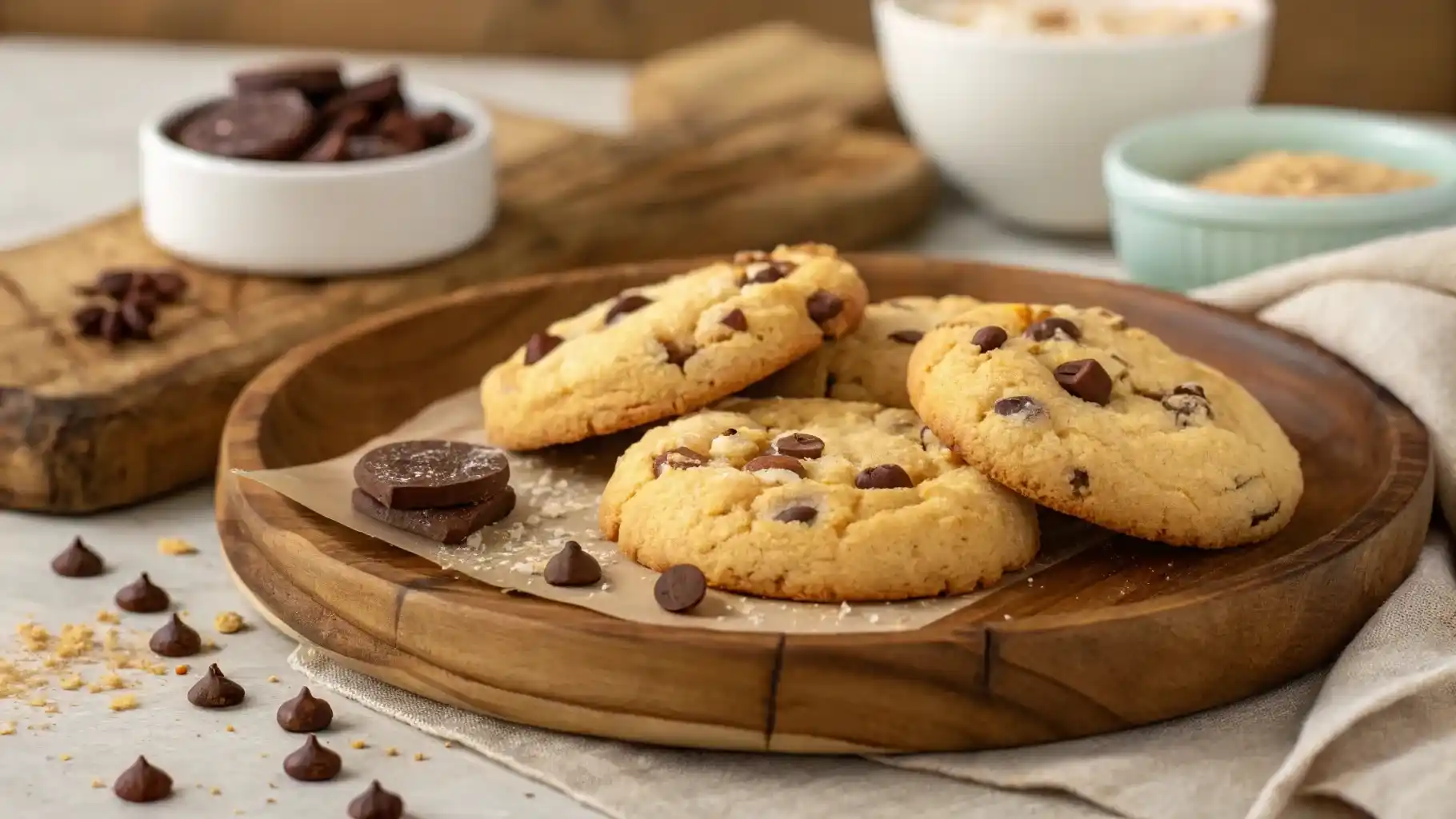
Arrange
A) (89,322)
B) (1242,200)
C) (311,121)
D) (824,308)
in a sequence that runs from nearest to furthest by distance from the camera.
Result: (824,308) < (89,322) < (1242,200) < (311,121)

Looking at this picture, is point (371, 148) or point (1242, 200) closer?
point (1242, 200)

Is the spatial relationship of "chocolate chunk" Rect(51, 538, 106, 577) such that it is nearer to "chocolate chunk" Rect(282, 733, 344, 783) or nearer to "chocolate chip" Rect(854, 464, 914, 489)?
"chocolate chunk" Rect(282, 733, 344, 783)

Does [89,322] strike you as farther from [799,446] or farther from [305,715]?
[799,446]

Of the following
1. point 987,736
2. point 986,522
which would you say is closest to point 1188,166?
point 986,522

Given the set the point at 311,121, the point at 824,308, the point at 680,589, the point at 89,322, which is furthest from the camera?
the point at 311,121

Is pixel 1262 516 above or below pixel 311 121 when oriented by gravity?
below

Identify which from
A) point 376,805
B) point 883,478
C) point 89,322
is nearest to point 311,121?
point 89,322

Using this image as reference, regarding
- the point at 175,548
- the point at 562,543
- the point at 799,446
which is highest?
the point at 799,446

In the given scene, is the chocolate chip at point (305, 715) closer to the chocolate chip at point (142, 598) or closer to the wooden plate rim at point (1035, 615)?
the wooden plate rim at point (1035, 615)
